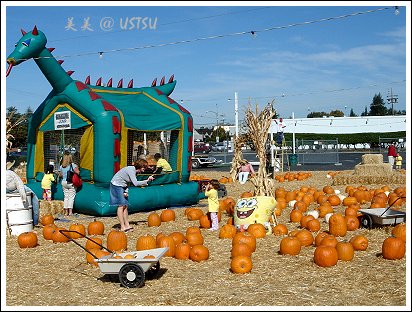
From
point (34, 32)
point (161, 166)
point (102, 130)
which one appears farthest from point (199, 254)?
point (34, 32)

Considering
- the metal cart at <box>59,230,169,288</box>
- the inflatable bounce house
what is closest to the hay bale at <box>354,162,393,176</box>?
the inflatable bounce house

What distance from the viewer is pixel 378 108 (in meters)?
146

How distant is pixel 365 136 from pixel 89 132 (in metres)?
69.5

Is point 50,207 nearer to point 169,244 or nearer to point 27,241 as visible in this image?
point 27,241

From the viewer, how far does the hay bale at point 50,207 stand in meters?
13.5

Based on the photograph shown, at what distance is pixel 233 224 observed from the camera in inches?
427

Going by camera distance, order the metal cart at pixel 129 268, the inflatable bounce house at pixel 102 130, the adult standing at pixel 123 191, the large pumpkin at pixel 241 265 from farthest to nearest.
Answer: the inflatable bounce house at pixel 102 130 → the adult standing at pixel 123 191 → the large pumpkin at pixel 241 265 → the metal cart at pixel 129 268

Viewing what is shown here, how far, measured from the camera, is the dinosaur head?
536 inches

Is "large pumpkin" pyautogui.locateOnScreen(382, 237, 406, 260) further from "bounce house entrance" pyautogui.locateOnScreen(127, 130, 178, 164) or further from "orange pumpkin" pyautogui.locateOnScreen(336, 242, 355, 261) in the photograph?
"bounce house entrance" pyautogui.locateOnScreen(127, 130, 178, 164)

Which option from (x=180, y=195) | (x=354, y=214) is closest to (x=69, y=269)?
(x=354, y=214)

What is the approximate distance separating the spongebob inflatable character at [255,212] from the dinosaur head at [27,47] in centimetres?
717

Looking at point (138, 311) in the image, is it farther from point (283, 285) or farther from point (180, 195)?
point (180, 195)

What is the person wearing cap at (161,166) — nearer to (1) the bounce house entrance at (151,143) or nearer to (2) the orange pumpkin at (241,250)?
(1) the bounce house entrance at (151,143)

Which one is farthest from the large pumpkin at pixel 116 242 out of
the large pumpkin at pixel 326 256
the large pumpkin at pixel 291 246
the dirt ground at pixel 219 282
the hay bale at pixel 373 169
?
the hay bale at pixel 373 169
